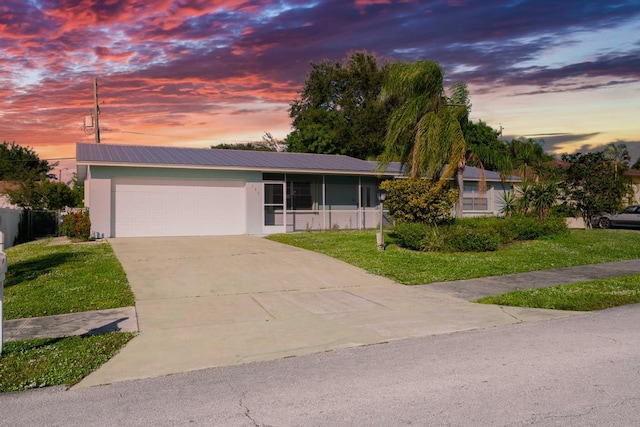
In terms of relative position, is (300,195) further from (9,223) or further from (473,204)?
(9,223)

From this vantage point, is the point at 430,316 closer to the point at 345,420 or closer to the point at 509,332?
the point at 509,332

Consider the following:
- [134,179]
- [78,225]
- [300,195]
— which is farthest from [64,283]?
[300,195]

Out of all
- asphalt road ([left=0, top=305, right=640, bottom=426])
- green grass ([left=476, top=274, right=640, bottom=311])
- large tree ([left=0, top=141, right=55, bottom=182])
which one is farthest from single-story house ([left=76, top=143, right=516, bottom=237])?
large tree ([left=0, top=141, right=55, bottom=182])

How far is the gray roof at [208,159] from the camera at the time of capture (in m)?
21.2

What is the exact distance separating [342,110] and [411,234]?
32.5 metres

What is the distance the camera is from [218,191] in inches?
→ 906

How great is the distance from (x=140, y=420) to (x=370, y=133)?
4219 centimetres

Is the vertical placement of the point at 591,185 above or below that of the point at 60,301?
above

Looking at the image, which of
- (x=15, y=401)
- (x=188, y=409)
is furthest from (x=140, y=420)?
(x=15, y=401)

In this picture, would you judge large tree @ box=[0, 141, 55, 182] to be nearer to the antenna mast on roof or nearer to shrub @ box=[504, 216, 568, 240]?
the antenna mast on roof

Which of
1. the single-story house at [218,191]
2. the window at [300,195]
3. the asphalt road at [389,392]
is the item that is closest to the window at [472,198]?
the single-story house at [218,191]

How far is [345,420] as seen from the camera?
4.48 meters

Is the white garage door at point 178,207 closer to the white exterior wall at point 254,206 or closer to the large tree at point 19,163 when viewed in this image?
the white exterior wall at point 254,206

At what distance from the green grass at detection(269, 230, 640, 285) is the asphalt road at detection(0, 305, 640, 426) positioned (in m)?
5.96
